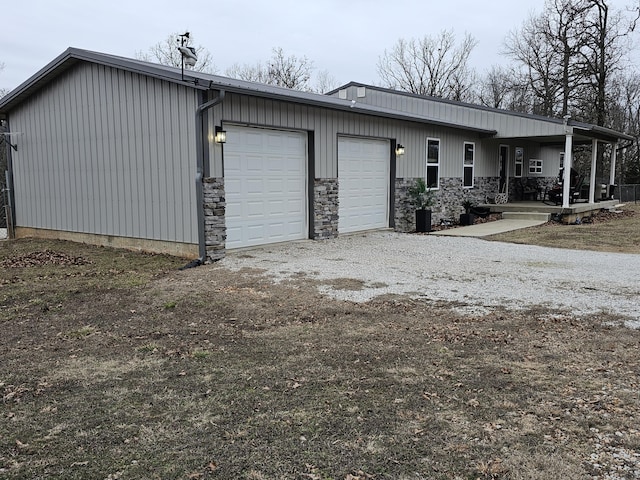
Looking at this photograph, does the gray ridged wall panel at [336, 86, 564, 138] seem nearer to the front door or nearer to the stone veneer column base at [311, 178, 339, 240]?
the front door

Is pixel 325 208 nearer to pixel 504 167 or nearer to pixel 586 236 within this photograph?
pixel 586 236

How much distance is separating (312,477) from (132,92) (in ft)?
26.2

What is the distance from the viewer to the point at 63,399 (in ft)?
10.4

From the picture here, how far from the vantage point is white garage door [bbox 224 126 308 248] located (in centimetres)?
865

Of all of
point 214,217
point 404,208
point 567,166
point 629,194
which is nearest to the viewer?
point 214,217

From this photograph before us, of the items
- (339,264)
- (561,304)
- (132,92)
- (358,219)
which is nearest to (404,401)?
(561,304)

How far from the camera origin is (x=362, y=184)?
11469 millimetres

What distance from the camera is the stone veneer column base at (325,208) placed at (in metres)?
10.2

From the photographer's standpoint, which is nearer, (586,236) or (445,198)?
(586,236)

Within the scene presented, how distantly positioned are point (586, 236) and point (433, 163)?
4.10 m

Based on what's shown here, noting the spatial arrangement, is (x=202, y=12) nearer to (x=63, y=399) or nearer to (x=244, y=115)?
(x=244, y=115)

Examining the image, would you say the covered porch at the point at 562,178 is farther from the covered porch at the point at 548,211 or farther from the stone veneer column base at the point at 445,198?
the stone veneer column base at the point at 445,198

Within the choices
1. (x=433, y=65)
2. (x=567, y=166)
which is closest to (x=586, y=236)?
(x=567, y=166)

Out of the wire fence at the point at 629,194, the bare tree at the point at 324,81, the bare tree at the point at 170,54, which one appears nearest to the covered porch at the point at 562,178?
the wire fence at the point at 629,194
